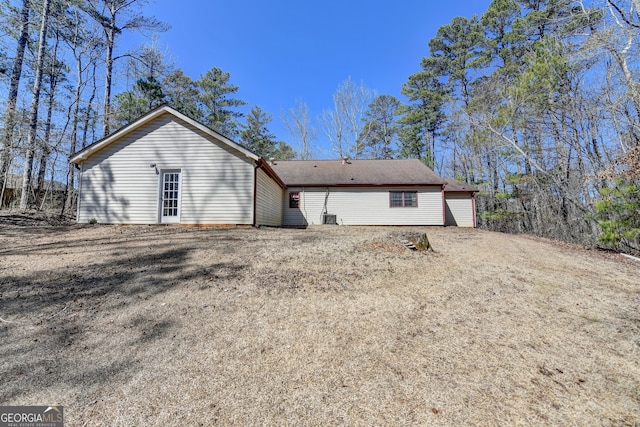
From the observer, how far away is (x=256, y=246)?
22.2 feet

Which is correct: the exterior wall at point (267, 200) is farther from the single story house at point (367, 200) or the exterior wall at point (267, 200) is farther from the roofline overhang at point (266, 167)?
the single story house at point (367, 200)

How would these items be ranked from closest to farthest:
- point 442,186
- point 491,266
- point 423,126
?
point 491,266 < point 442,186 < point 423,126

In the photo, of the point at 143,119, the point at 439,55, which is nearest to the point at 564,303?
the point at 143,119

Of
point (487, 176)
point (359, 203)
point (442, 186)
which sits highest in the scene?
point (487, 176)

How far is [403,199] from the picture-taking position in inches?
599

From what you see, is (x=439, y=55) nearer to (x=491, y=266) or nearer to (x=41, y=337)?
(x=491, y=266)

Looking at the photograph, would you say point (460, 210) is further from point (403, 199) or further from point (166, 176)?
point (166, 176)

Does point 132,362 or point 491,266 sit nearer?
point 132,362

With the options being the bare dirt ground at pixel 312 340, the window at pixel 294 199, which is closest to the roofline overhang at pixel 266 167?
the window at pixel 294 199

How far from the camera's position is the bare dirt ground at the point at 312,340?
6.99ft

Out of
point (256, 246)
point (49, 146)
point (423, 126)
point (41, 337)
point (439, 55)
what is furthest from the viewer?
point (423, 126)

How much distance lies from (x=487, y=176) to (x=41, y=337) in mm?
22174

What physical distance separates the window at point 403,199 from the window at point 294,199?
5.36m

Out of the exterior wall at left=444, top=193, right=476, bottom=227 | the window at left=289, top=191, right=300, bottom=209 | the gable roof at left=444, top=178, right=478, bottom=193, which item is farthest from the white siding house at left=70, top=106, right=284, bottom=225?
the exterior wall at left=444, top=193, right=476, bottom=227
